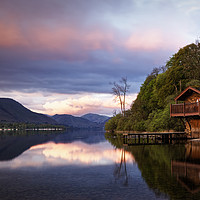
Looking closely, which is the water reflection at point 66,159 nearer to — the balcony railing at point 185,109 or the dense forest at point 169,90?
the balcony railing at point 185,109

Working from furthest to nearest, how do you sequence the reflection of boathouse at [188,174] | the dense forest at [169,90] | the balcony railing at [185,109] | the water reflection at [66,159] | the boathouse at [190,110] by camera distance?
the dense forest at [169,90] → the boathouse at [190,110] → the balcony railing at [185,109] → the water reflection at [66,159] → the reflection of boathouse at [188,174]

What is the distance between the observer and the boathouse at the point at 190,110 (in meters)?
38.6

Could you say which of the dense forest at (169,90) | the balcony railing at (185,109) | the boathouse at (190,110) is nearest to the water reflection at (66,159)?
the balcony railing at (185,109)

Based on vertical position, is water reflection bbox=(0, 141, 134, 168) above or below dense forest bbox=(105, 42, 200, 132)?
below

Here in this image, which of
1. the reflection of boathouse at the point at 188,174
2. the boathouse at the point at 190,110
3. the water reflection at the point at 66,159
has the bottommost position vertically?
the water reflection at the point at 66,159

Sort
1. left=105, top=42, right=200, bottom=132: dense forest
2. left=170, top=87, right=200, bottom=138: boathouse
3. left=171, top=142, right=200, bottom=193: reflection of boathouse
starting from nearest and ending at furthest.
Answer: left=171, top=142, right=200, bottom=193: reflection of boathouse
left=170, top=87, right=200, bottom=138: boathouse
left=105, top=42, right=200, bottom=132: dense forest

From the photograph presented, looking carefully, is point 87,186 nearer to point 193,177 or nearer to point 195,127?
point 193,177

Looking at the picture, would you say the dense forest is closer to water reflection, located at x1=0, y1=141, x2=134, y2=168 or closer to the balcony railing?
the balcony railing

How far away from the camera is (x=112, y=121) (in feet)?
330

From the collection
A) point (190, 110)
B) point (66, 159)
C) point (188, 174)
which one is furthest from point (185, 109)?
point (188, 174)

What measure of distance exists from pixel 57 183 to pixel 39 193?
213 centimetres

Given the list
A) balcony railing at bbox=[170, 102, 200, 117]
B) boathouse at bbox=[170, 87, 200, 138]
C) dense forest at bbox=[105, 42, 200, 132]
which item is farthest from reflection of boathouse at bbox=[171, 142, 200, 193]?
dense forest at bbox=[105, 42, 200, 132]

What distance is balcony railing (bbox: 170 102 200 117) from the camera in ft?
124

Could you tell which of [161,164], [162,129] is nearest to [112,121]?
[162,129]
